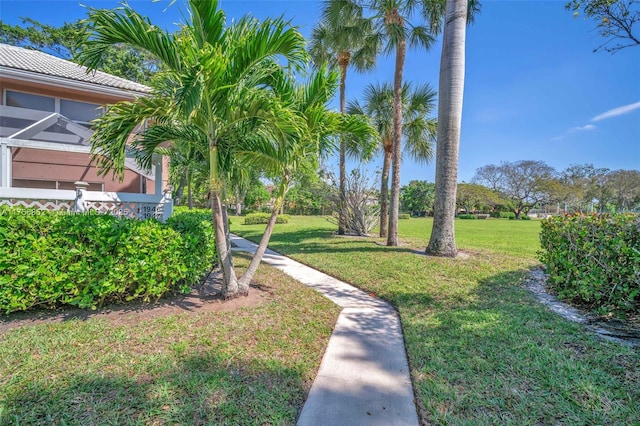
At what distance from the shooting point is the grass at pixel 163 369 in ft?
7.36

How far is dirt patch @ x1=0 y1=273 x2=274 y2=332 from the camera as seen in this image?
3810mm

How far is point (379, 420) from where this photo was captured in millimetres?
2256

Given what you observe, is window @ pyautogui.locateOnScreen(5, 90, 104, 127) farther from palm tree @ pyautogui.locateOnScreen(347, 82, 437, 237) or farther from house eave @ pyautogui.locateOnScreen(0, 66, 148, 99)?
palm tree @ pyautogui.locateOnScreen(347, 82, 437, 237)

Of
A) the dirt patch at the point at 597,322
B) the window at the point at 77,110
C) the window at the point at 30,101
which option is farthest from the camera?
the window at the point at 77,110

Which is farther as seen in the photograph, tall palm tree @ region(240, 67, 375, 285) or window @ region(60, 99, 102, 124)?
window @ region(60, 99, 102, 124)

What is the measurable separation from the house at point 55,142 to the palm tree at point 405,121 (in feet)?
29.6

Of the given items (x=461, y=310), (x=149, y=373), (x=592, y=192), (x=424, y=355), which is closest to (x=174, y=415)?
(x=149, y=373)

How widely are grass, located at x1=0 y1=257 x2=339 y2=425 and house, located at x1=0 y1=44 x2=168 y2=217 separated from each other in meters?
2.19

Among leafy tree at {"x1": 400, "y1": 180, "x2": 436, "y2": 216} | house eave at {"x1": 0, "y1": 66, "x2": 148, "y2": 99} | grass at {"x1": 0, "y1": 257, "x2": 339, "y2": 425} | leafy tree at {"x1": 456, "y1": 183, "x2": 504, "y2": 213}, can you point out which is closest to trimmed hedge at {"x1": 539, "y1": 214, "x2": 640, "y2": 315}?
grass at {"x1": 0, "y1": 257, "x2": 339, "y2": 425}

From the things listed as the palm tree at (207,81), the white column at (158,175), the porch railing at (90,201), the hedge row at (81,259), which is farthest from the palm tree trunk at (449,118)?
the white column at (158,175)

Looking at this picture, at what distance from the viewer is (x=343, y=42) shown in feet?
36.6

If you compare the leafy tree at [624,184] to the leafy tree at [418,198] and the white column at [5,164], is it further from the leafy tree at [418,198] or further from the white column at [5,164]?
the white column at [5,164]

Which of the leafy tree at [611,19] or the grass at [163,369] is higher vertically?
the leafy tree at [611,19]

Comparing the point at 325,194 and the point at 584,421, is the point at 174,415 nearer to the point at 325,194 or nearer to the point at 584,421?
the point at 584,421
